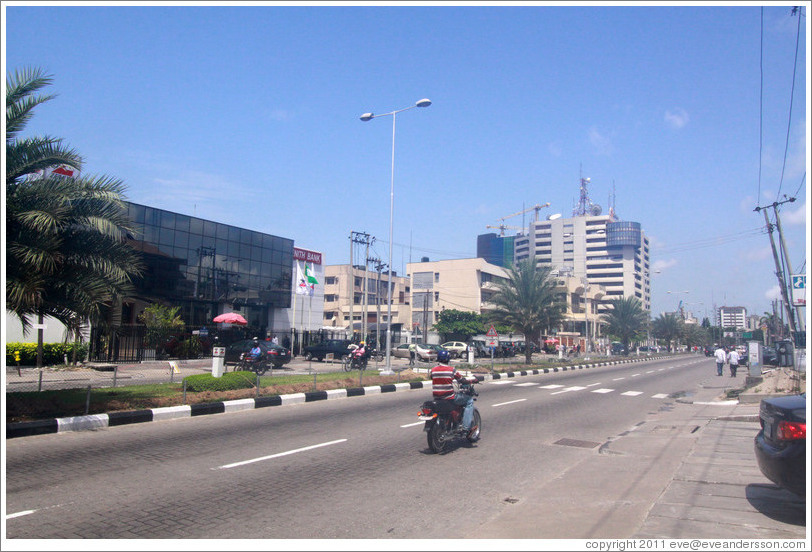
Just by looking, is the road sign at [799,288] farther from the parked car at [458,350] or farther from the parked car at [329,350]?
the parked car at [458,350]

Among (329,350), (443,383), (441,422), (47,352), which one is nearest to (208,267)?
(329,350)

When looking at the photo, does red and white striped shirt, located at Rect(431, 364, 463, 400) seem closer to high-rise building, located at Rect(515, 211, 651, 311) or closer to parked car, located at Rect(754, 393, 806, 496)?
parked car, located at Rect(754, 393, 806, 496)

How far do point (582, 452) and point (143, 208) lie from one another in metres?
29.3

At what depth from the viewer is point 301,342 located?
38719 millimetres

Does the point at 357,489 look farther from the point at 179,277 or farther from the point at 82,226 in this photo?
the point at 179,277

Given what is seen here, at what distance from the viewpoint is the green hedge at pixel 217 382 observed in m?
14.9

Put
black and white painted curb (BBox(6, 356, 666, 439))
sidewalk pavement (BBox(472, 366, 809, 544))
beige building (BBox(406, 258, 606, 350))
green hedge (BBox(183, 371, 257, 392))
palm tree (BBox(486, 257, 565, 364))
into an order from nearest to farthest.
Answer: sidewalk pavement (BBox(472, 366, 809, 544))
black and white painted curb (BBox(6, 356, 666, 439))
green hedge (BBox(183, 371, 257, 392))
palm tree (BBox(486, 257, 565, 364))
beige building (BBox(406, 258, 606, 350))

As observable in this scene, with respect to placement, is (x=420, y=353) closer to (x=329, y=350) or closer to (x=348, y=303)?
(x=329, y=350)

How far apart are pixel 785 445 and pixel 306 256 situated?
41.3 m

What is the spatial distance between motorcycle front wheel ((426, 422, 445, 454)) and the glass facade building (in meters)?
24.9

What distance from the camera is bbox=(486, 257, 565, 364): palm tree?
35.3 meters

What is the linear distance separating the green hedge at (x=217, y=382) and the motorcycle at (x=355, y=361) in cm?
1045

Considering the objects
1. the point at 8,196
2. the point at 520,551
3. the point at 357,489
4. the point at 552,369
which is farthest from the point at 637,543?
the point at 552,369

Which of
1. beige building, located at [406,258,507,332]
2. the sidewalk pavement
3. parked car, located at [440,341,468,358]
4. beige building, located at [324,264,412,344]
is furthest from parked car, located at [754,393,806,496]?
beige building, located at [324,264,412,344]
